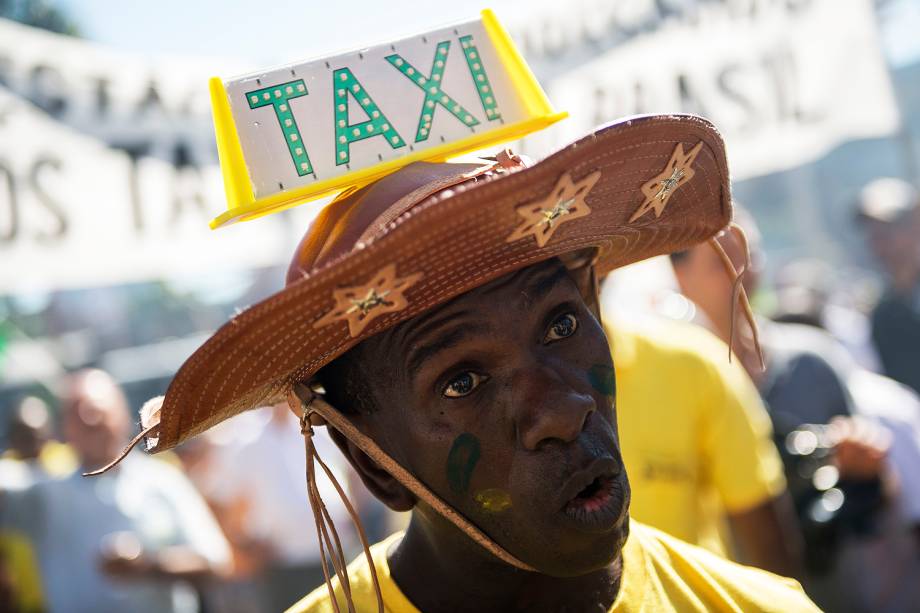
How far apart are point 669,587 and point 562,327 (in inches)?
21.8

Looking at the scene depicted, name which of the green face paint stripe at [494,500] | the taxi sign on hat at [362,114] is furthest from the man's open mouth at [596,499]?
the taxi sign on hat at [362,114]

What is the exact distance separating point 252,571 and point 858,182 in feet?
90.4

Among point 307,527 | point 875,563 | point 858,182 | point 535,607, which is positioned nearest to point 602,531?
point 535,607

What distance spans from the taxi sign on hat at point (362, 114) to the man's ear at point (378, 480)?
0.48 meters

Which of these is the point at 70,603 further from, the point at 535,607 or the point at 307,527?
the point at 535,607

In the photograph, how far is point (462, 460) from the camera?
5.72 ft

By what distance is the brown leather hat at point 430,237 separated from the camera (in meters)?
1.52

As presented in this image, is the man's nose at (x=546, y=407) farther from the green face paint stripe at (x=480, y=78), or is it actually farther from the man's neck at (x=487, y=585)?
the green face paint stripe at (x=480, y=78)

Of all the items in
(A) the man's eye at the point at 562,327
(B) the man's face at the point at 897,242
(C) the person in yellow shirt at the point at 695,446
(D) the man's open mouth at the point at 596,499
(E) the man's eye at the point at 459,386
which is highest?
(A) the man's eye at the point at 562,327

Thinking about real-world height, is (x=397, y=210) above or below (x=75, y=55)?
below

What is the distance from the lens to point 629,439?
2.99m

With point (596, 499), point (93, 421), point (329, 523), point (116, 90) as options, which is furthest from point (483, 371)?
point (93, 421)

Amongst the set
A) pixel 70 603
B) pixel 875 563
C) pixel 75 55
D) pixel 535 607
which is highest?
pixel 75 55

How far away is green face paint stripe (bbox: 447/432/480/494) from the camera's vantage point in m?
1.74
